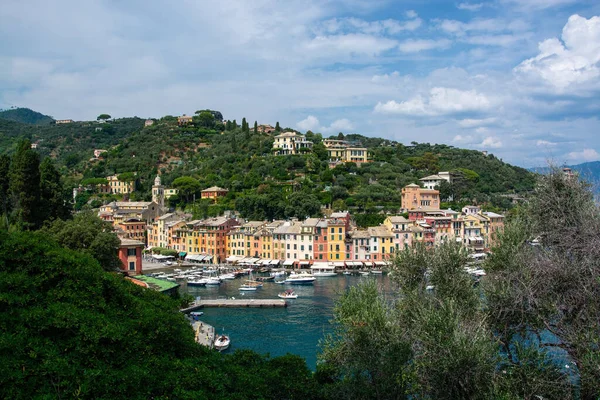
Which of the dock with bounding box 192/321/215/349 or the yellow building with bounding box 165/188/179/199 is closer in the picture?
the dock with bounding box 192/321/215/349

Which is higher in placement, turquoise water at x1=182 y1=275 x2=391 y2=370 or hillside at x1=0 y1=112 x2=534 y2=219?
hillside at x1=0 y1=112 x2=534 y2=219

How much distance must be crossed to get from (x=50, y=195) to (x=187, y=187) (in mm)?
44255

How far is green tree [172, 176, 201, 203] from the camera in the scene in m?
79.1

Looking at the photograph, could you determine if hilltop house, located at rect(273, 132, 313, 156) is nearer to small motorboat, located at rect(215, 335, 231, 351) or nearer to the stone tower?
the stone tower

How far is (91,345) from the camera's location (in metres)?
7.46

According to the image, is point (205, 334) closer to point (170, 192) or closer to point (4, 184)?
point (4, 184)

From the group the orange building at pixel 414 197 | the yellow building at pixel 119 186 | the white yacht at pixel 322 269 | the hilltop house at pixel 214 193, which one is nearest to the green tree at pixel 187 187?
the hilltop house at pixel 214 193

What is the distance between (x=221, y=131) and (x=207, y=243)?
62.3 metres

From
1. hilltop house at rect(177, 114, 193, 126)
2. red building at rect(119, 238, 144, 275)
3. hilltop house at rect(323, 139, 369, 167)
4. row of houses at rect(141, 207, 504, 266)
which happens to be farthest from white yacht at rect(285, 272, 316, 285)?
hilltop house at rect(177, 114, 193, 126)

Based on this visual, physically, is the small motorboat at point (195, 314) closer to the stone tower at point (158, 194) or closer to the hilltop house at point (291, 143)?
the stone tower at point (158, 194)

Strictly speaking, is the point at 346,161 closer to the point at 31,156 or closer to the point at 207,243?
the point at 207,243

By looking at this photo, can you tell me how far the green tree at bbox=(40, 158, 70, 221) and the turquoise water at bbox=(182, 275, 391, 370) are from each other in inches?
512

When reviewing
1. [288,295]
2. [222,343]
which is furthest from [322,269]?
[222,343]

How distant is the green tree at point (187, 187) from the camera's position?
260 feet
